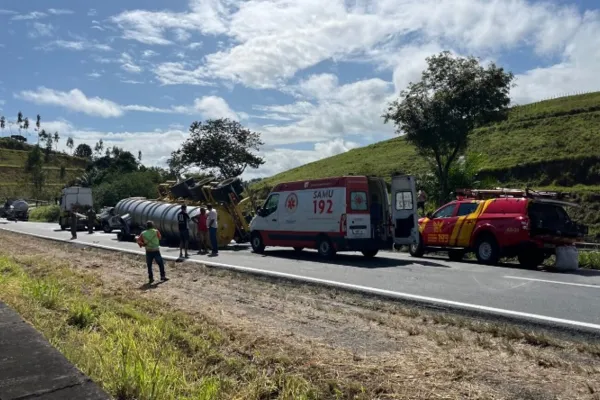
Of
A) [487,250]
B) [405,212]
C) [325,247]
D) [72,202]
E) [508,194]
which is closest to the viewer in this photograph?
[487,250]

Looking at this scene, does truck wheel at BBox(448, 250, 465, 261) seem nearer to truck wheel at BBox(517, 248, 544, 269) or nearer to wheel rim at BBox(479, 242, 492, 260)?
wheel rim at BBox(479, 242, 492, 260)

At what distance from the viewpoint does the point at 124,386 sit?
4535 mm

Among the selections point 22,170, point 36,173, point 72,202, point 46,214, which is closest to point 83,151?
point 22,170

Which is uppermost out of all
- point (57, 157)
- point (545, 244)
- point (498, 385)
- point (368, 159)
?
point (57, 157)

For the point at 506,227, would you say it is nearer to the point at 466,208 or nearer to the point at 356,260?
the point at 466,208

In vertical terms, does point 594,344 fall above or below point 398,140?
below

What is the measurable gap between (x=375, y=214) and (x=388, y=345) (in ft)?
33.6

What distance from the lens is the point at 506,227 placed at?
1504 cm

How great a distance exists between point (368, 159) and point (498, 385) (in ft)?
186

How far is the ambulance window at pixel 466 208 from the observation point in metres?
16.5

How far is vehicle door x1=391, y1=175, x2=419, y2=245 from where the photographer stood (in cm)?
1711

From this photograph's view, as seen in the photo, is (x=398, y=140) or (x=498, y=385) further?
(x=398, y=140)

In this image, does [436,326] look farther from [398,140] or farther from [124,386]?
[398,140]

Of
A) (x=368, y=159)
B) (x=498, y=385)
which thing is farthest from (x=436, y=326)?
(x=368, y=159)
